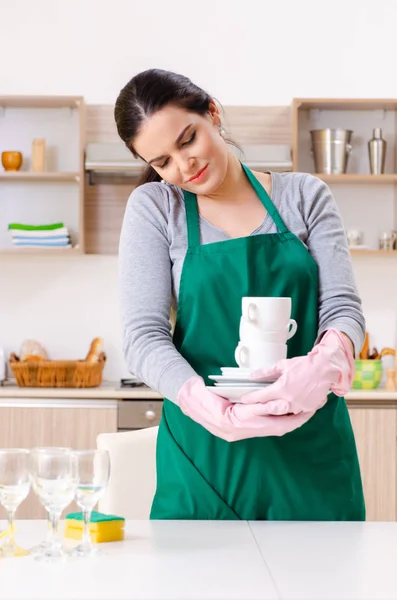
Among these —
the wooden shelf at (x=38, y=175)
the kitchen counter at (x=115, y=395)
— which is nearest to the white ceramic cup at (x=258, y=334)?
the kitchen counter at (x=115, y=395)

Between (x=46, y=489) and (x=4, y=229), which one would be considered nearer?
Result: (x=46, y=489)

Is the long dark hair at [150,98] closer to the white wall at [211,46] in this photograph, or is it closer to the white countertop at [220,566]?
the white countertop at [220,566]

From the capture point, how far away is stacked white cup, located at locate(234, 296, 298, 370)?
146cm

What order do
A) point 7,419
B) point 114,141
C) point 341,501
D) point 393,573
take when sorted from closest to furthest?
point 393,573
point 341,501
point 7,419
point 114,141

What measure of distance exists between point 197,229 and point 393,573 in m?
0.78

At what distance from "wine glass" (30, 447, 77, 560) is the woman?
317 millimetres

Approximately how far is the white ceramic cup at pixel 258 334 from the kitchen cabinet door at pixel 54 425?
2102 mm

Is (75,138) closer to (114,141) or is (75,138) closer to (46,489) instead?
(114,141)

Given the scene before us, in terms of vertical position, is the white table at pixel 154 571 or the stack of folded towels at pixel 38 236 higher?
the stack of folded towels at pixel 38 236

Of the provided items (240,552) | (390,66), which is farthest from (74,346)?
(240,552)

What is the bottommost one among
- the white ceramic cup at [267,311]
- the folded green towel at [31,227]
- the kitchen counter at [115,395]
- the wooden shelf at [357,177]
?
the kitchen counter at [115,395]

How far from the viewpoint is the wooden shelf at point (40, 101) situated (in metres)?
3.88

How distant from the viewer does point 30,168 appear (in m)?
4.12

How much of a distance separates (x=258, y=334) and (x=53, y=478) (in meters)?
0.46
